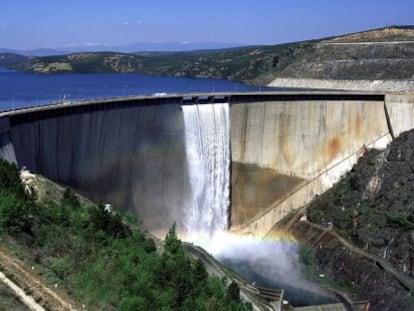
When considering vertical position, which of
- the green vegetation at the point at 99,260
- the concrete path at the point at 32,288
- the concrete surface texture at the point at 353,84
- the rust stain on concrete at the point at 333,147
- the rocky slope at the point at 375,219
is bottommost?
the rocky slope at the point at 375,219

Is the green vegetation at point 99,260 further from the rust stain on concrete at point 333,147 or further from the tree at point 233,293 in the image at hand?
the rust stain on concrete at point 333,147

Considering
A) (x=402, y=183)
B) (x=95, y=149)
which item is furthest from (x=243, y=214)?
(x=95, y=149)

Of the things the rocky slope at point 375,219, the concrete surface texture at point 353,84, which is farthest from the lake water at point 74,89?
the rocky slope at point 375,219

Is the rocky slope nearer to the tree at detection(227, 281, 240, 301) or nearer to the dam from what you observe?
the dam

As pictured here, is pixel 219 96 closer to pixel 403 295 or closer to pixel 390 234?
pixel 390 234

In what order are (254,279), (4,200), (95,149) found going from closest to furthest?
(4,200) < (95,149) < (254,279)

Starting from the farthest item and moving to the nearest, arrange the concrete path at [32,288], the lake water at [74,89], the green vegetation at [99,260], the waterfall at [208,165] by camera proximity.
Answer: the lake water at [74,89], the waterfall at [208,165], the green vegetation at [99,260], the concrete path at [32,288]
